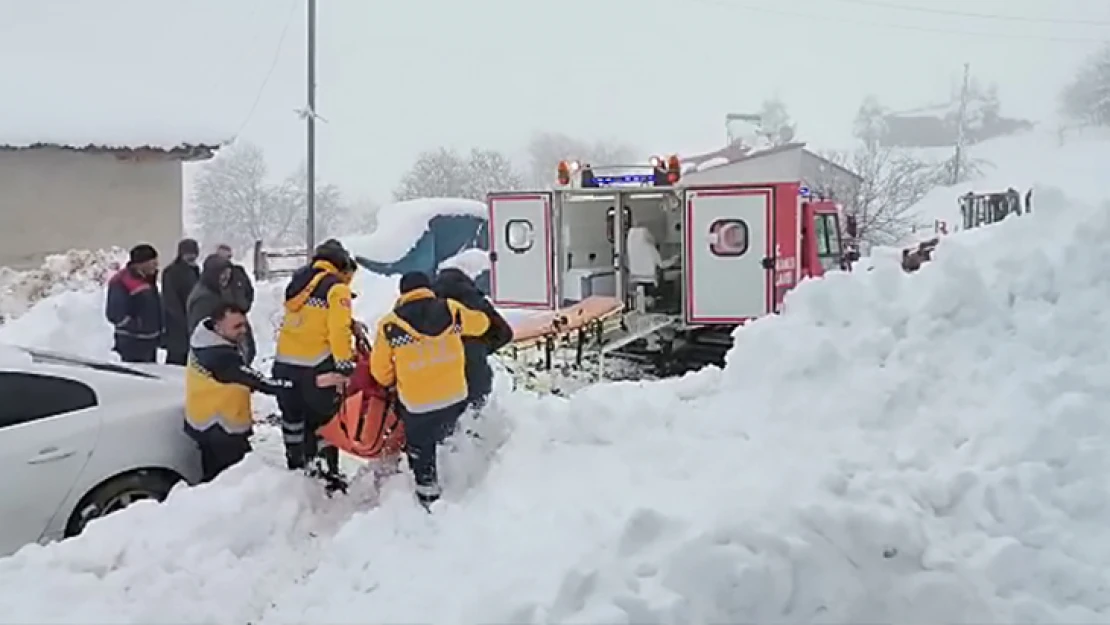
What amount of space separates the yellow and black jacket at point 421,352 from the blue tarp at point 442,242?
57.1 ft

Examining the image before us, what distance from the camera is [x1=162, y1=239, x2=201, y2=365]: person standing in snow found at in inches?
376

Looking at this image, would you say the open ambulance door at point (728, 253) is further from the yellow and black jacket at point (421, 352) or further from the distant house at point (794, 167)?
the distant house at point (794, 167)

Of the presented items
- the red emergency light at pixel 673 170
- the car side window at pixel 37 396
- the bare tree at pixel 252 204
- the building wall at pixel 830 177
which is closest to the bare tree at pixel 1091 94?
the building wall at pixel 830 177

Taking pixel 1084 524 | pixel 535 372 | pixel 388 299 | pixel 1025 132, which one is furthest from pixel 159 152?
pixel 1025 132

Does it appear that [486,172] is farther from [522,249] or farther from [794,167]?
[522,249]

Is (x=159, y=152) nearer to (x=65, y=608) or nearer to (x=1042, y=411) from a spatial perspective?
(x=65, y=608)

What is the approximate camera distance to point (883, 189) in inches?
1458

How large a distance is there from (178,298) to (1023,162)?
40750 mm

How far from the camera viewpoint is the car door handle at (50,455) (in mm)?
5496

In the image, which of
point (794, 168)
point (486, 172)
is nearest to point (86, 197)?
point (794, 168)

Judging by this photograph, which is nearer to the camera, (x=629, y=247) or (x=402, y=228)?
(x=629, y=247)

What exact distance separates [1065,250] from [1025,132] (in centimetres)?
5973

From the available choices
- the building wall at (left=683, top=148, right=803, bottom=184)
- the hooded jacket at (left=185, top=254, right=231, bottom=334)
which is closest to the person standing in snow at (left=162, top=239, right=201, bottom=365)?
the hooded jacket at (left=185, top=254, right=231, bottom=334)

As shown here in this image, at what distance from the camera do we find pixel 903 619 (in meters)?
4.10
